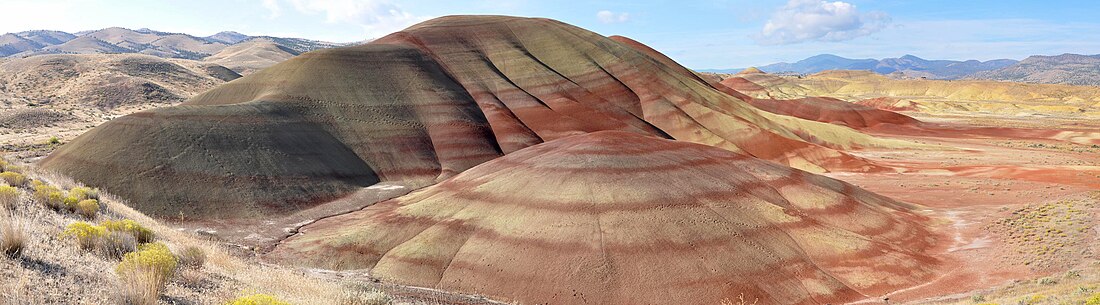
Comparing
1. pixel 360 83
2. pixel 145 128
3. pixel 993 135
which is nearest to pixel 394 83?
pixel 360 83

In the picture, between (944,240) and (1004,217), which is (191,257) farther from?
(1004,217)

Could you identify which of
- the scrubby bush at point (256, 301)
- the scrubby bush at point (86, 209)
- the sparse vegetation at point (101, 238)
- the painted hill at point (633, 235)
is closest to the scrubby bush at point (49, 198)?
the scrubby bush at point (86, 209)

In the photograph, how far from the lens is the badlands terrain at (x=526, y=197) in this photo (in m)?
25.0

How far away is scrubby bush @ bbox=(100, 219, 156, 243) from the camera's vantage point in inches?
527

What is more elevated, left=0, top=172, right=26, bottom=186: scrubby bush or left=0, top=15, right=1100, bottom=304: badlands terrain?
left=0, top=172, right=26, bottom=186: scrubby bush

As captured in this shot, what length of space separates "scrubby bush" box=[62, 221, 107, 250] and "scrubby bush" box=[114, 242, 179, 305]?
168 centimetres

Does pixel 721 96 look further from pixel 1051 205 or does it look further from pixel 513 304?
pixel 513 304

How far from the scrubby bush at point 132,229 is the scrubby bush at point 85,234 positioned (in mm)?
1157

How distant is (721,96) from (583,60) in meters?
21.7

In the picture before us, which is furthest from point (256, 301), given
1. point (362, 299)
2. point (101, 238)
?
point (101, 238)

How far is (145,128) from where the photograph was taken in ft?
151

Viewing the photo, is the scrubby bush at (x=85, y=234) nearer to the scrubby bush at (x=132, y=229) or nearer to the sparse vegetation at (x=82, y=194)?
the scrubby bush at (x=132, y=229)

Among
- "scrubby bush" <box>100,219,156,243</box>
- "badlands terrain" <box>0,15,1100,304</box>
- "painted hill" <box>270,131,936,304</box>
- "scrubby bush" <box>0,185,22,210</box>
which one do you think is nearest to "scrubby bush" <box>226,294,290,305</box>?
"badlands terrain" <box>0,15,1100,304</box>

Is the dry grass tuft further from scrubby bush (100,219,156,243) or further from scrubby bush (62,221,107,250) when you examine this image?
scrubby bush (100,219,156,243)
